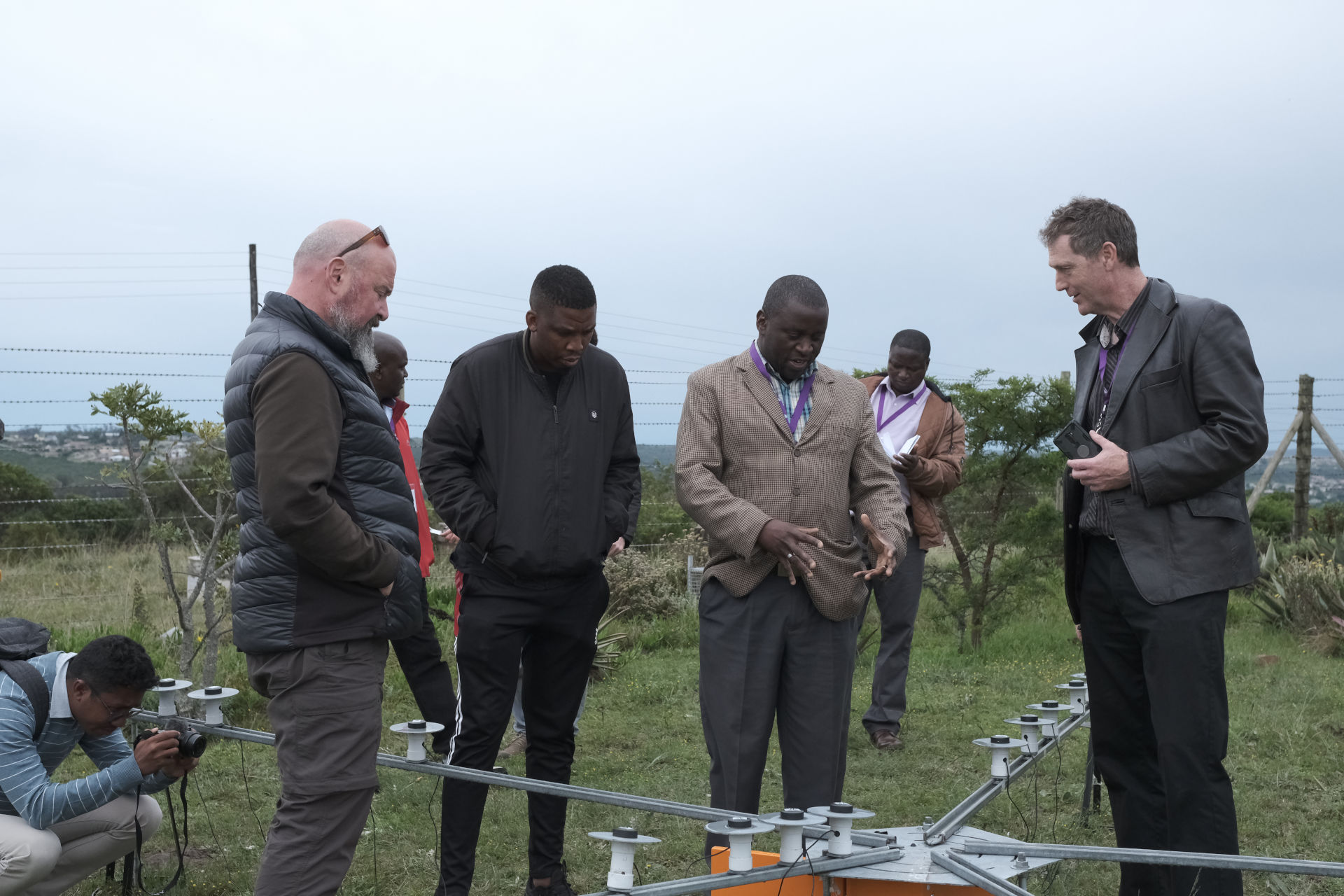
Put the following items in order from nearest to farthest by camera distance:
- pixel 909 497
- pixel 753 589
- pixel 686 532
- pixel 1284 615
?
pixel 753 589, pixel 909 497, pixel 1284 615, pixel 686 532

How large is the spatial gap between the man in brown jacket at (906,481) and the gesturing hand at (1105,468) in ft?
8.45

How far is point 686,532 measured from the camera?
14203mm

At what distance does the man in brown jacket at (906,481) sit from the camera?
6207 mm

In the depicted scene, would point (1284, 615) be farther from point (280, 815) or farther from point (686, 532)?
point (280, 815)

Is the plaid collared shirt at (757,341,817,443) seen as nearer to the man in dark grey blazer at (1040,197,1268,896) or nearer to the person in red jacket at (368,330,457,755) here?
the man in dark grey blazer at (1040,197,1268,896)

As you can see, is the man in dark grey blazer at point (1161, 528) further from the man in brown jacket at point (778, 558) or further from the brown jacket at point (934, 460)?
the brown jacket at point (934, 460)

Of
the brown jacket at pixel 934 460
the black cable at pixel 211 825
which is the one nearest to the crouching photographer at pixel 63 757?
the black cable at pixel 211 825

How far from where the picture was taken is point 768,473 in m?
3.84

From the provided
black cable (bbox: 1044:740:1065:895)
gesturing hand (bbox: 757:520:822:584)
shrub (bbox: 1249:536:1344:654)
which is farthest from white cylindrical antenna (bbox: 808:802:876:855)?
shrub (bbox: 1249:536:1344:654)

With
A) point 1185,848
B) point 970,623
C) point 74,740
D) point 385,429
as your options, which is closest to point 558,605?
point 385,429

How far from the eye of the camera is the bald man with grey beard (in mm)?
2887

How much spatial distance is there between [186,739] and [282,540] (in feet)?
3.33

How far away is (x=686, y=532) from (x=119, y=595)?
6.14 metres

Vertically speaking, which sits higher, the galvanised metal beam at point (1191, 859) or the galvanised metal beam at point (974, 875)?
the galvanised metal beam at point (1191, 859)
